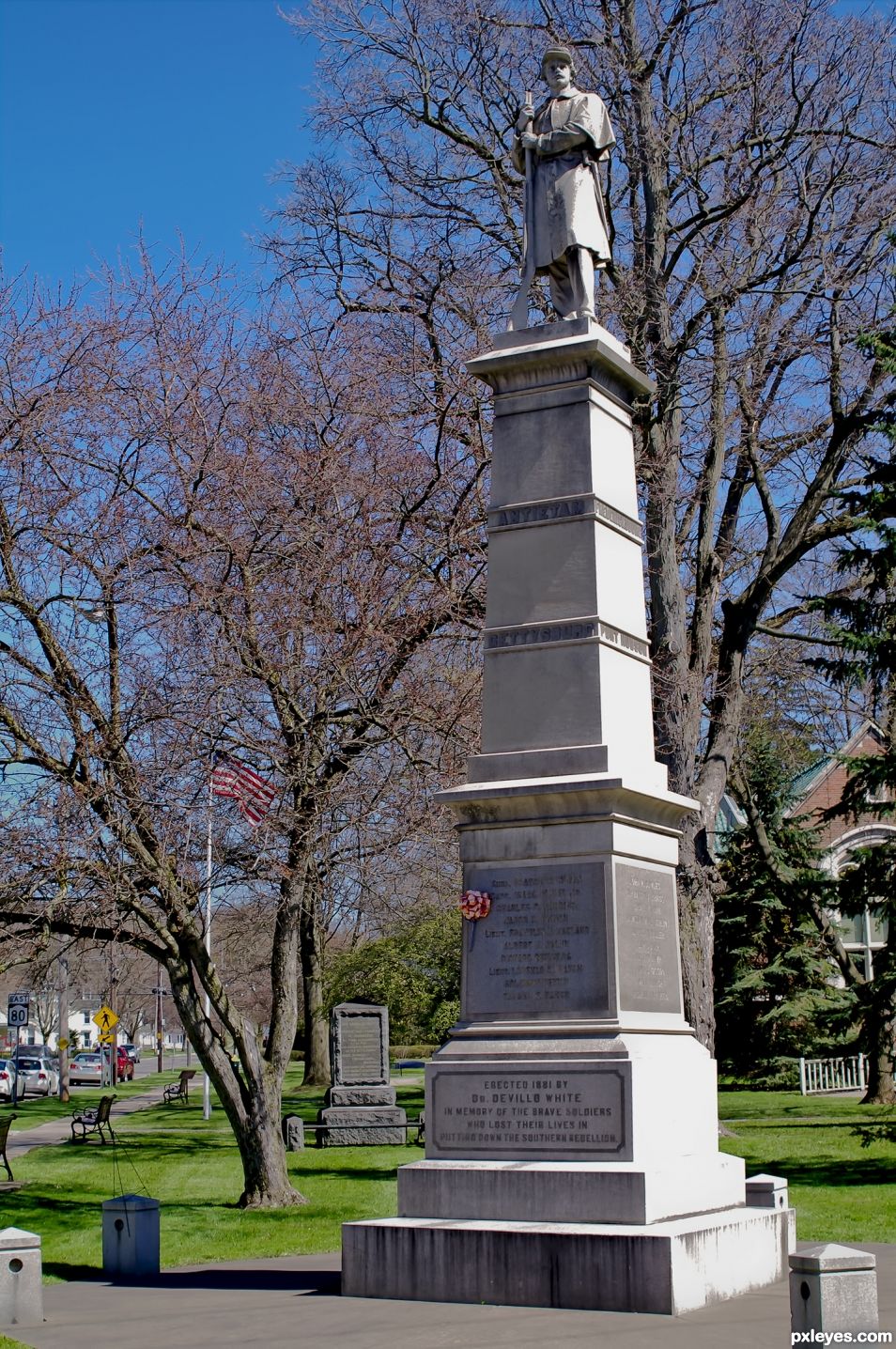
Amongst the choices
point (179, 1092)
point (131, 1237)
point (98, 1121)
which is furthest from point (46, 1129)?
point (131, 1237)

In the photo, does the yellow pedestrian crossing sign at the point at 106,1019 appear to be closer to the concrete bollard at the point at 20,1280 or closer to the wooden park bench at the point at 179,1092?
the wooden park bench at the point at 179,1092

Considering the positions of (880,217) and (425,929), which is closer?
(880,217)

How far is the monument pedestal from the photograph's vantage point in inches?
376

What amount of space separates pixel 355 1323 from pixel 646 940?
309cm

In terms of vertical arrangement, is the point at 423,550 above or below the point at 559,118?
below

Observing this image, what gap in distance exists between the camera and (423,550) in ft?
59.8

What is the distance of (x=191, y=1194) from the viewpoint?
64.2 ft

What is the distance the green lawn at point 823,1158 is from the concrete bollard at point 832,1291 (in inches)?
246

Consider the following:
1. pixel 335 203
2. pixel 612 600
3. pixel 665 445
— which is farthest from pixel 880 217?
pixel 612 600

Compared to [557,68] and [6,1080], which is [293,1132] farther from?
[6,1080]

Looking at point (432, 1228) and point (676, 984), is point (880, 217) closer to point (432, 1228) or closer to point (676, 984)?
point (676, 984)

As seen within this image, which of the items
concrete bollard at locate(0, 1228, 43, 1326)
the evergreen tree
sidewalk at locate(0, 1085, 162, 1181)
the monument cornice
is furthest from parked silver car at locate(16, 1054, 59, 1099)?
the monument cornice

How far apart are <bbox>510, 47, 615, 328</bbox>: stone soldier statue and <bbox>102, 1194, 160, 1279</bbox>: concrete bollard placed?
290 inches

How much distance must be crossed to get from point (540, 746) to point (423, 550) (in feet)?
24.8
